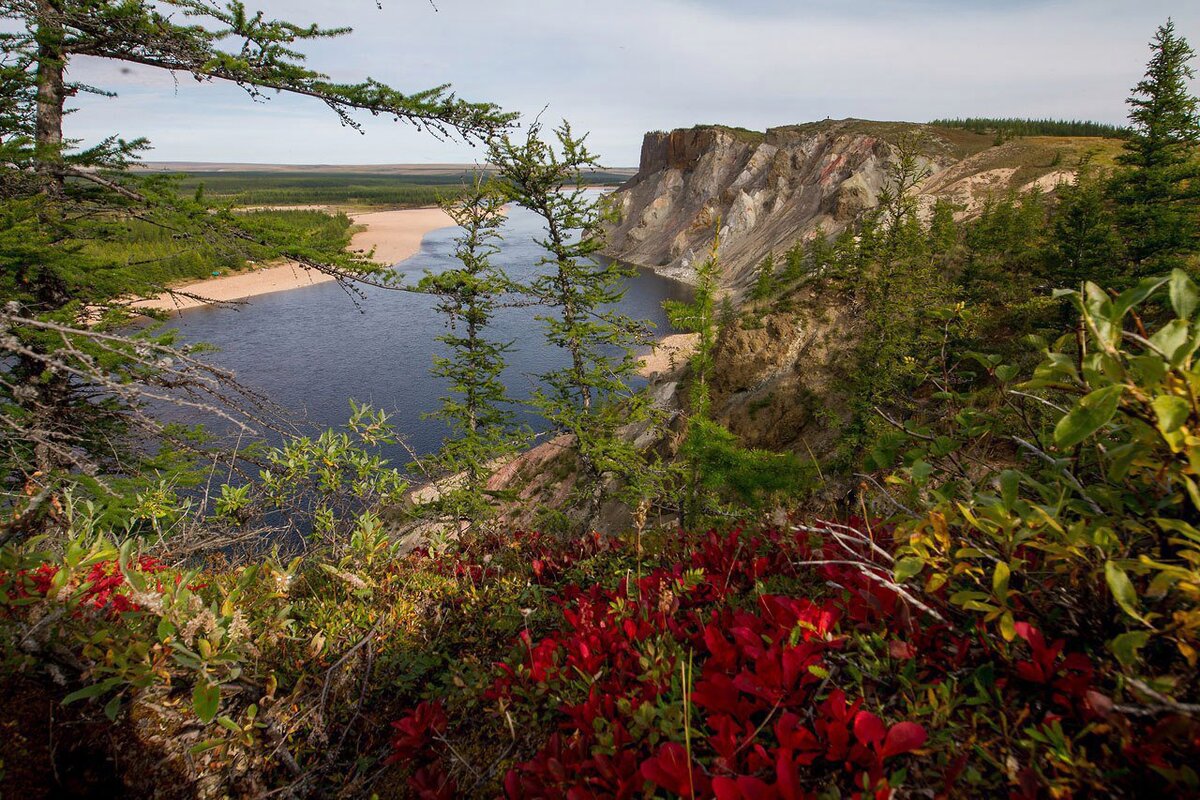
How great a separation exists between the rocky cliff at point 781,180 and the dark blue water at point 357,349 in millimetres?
9334

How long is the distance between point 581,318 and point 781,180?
173 feet

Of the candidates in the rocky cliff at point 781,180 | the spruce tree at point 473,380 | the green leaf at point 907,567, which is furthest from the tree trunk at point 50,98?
the rocky cliff at point 781,180

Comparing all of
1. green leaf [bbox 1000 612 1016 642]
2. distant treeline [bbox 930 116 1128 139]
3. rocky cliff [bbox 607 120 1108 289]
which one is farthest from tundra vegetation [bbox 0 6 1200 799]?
distant treeline [bbox 930 116 1128 139]

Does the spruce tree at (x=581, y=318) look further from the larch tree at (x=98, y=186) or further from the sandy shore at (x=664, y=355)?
the sandy shore at (x=664, y=355)

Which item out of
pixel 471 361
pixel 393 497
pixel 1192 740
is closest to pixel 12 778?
pixel 1192 740

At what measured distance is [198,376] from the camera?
3537 mm

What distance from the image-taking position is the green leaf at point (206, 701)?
199 cm

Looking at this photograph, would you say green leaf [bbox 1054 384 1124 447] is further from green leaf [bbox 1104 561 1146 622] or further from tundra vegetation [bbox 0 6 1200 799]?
→ green leaf [bbox 1104 561 1146 622]

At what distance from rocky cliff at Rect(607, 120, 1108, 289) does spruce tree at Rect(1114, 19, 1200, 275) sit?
63.7 ft

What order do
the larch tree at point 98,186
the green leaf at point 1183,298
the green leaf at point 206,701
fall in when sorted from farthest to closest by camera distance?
1. the larch tree at point 98,186
2. the green leaf at point 206,701
3. the green leaf at point 1183,298

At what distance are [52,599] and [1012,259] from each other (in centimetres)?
2793

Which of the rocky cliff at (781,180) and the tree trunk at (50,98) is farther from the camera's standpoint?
the rocky cliff at (781,180)

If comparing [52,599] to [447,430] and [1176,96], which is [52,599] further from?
[447,430]

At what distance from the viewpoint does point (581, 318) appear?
13.8 meters
